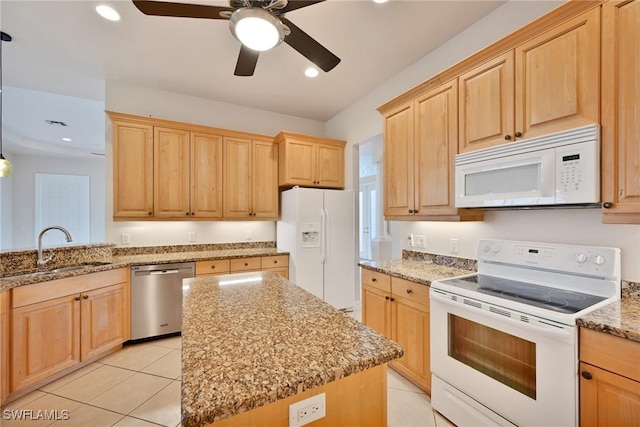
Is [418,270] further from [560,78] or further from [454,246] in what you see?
[560,78]

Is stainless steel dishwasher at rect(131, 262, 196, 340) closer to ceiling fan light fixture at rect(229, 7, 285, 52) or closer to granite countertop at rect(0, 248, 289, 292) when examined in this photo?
granite countertop at rect(0, 248, 289, 292)

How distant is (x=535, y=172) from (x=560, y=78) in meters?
0.53

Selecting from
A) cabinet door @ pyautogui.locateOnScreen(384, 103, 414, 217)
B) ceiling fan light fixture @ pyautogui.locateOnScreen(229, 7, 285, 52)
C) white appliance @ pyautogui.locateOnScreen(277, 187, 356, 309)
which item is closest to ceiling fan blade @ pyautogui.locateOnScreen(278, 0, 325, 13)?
ceiling fan light fixture @ pyautogui.locateOnScreen(229, 7, 285, 52)

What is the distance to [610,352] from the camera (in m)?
1.14

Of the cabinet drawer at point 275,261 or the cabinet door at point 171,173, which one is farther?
the cabinet drawer at point 275,261

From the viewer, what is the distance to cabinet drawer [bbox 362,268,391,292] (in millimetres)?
2316

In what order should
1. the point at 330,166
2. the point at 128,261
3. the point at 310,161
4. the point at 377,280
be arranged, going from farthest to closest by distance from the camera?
1. the point at 330,166
2. the point at 310,161
3. the point at 128,261
4. the point at 377,280

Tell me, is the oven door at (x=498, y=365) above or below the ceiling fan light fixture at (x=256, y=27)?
below

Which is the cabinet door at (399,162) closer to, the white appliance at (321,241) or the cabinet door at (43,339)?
the white appliance at (321,241)

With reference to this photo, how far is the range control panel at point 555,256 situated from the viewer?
4.88 ft

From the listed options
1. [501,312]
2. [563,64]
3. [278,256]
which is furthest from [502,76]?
[278,256]

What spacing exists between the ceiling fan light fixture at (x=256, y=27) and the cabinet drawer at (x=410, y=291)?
1.86 m

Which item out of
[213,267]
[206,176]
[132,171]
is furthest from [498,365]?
[132,171]

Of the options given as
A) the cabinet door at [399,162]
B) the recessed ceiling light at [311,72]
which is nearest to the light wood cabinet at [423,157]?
the cabinet door at [399,162]
